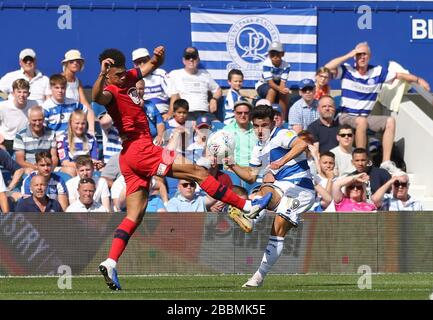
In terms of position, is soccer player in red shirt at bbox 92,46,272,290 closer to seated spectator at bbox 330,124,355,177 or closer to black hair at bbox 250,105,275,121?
black hair at bbox 250,105,275,121

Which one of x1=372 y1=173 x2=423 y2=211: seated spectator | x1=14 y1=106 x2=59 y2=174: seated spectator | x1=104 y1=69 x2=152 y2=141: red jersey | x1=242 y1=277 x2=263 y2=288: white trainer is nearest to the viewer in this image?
x1=104 y1=69 x2=152 y2=141: red jersey

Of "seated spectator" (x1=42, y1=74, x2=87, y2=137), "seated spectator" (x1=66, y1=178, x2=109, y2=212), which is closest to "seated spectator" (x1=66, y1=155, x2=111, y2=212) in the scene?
"seated spectator" (x1=66, y1=178, x2=109, y2=212)

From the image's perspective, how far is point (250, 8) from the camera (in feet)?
70.6

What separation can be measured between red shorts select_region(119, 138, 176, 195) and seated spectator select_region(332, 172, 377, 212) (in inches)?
163

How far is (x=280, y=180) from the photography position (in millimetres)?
14844

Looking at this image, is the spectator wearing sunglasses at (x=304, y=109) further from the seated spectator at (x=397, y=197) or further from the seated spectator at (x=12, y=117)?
the seated spectator at (x=12, y=117)

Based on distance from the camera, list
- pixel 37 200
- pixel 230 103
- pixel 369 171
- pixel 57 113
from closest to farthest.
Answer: pixel 37 200 → pixel 369 171 → pixel 57 113 → pixel 230 103

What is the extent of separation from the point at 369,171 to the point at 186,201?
276cm

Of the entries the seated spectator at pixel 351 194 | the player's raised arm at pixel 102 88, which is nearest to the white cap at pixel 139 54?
the seated spectator at pixel 351 194

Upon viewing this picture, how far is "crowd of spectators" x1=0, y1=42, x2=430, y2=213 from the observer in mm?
17688

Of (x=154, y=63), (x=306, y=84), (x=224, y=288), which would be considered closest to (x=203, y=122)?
(x=306, y=84)

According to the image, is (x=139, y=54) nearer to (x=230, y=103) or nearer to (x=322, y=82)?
(x=230, y=103)
